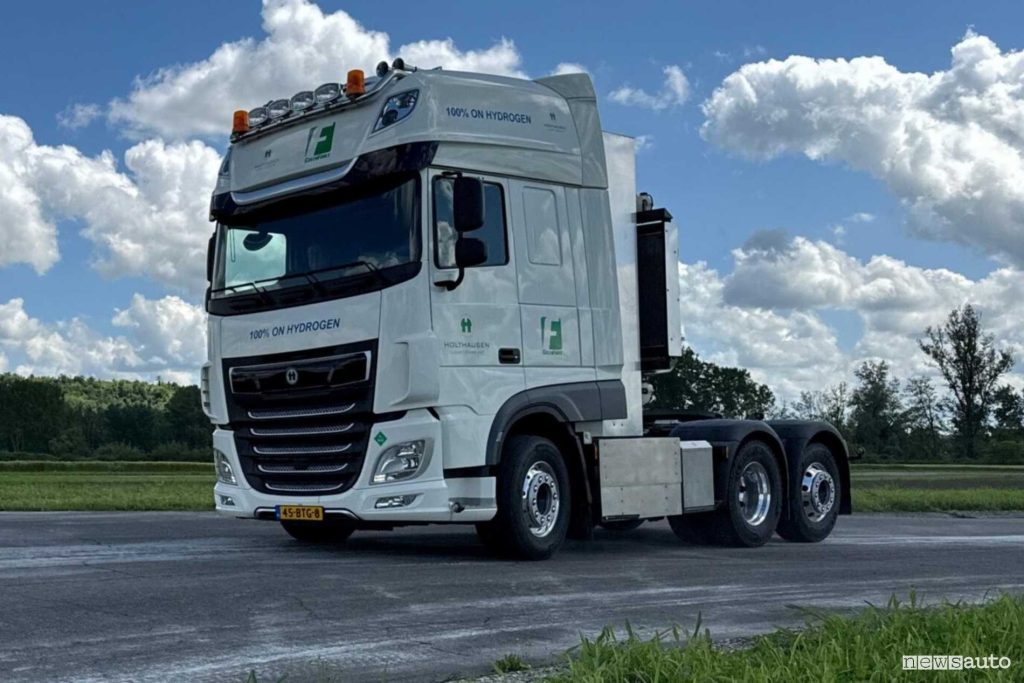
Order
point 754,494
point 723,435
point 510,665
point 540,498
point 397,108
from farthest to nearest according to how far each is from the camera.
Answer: point 754,494
point 723,435
point 540,498
point 397,108
point 510,665

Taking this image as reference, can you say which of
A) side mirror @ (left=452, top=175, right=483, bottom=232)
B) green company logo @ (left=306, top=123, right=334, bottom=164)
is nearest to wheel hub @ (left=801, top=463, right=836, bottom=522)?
side mirror @ (left=452, top=175, right=483, bottom=232)

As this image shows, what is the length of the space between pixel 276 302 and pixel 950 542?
8117mm

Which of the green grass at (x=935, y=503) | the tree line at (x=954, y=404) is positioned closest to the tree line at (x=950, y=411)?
the tree line at (x=954, y=404)

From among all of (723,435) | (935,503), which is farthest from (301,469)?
(935,503)

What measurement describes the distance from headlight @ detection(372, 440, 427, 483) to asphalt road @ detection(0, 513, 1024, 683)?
28.5 inches

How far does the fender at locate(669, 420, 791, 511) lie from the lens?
1194 cm

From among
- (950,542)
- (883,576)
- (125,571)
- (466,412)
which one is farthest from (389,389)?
(950,542)

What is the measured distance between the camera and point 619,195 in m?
11.3

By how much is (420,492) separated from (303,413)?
1.25 m

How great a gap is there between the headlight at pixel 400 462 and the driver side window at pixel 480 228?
1441 millimetres

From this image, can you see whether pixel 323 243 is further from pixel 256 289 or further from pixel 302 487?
pixel 302 487

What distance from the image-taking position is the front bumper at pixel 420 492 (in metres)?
9.20

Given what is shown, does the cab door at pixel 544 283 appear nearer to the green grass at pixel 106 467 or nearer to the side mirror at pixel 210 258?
the side mirror at pixel 210 258

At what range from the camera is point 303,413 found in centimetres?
970
